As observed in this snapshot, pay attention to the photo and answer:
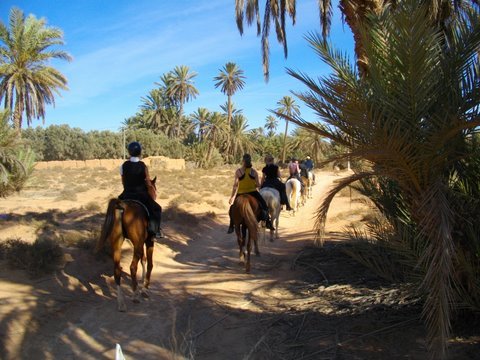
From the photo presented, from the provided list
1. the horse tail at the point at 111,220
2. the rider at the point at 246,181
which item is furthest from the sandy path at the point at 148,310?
the rider at the point at 246,181

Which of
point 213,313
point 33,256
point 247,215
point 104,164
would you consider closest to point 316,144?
point 247,215

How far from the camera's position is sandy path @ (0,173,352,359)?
178 inches

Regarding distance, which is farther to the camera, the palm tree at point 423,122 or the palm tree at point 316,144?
the palm tree at point 316,144

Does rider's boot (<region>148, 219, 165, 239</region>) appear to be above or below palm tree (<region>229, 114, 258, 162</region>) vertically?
below

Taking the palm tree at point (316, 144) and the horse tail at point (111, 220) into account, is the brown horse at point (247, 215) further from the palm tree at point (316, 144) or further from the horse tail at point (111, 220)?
the horse tail at point (111, 220)

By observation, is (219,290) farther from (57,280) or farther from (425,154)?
(425,154)

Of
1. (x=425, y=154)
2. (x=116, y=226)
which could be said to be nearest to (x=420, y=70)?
(x=425, y=154)

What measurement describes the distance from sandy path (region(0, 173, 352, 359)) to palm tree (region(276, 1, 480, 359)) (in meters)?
2.26

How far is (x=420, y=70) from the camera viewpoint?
11.1 ft

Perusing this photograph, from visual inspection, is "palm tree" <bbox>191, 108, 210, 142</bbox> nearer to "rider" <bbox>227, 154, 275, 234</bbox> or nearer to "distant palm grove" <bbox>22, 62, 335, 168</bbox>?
"distant palm grove" <bbox>22, 62, 335, 168</bbox>

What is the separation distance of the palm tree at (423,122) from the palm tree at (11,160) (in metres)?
12.8

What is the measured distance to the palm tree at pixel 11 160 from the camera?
13.6m

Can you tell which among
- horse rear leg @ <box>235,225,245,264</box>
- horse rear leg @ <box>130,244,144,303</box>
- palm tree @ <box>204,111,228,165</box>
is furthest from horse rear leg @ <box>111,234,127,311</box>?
palm tree @ <box>204,111,228,165</box>

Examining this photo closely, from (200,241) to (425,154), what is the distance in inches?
327
